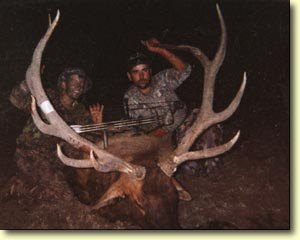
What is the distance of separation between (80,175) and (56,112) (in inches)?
12.2

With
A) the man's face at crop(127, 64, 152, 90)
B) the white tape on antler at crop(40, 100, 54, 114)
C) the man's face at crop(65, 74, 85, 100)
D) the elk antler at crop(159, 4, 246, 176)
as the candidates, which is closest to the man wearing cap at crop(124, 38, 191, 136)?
the man's face at crop(127, 64, 152, 90)

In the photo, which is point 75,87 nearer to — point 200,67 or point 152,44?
point 152,44

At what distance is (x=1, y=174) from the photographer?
7.04ft

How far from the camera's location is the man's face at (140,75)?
2.09 meters

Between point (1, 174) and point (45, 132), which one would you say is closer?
point (45, 132)

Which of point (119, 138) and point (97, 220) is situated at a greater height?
point (119, 138)

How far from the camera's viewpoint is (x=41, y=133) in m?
2.09

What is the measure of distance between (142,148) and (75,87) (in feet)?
1.40

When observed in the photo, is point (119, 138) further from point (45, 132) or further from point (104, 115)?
point (45, 132)

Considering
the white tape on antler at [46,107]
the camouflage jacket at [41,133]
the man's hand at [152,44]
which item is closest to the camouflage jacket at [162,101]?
the man's hand at [152,44]

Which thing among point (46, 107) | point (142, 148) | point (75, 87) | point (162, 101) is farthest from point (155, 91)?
point (46, 107)

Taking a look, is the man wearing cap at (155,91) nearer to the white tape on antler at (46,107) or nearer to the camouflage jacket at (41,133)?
the camouflage jacket at (41,133)

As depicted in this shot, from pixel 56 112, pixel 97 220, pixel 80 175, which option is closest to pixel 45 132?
pixel 56 112

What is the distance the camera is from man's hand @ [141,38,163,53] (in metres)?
2.10
